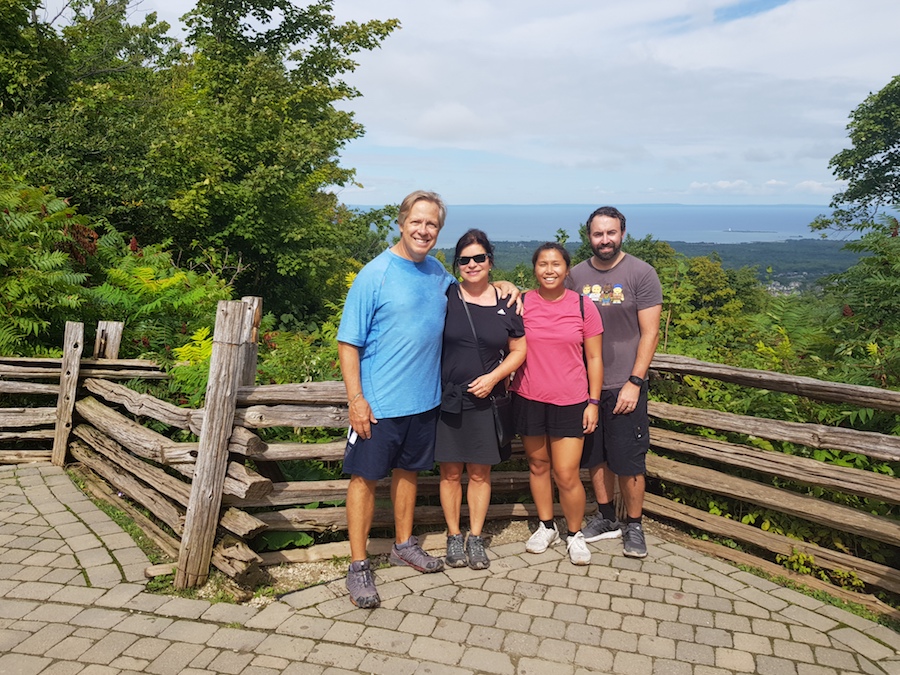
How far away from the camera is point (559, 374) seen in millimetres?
4195

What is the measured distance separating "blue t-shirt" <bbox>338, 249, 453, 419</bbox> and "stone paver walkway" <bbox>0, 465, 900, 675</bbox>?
1.20 meters

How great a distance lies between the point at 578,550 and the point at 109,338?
466 cm

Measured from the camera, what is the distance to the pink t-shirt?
13.7 feet

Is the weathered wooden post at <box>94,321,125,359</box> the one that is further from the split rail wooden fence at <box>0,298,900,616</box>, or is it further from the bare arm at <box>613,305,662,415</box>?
the bare arm at <box>613,305,662,415</box>

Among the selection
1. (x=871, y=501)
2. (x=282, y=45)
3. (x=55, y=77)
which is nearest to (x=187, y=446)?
(x=871, y=501)

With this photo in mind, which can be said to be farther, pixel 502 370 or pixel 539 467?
pixel 539 467

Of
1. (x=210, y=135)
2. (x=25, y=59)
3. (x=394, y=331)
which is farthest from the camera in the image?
(x=210, y=135)

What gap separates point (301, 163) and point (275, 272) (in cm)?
446

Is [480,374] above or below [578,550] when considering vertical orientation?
above

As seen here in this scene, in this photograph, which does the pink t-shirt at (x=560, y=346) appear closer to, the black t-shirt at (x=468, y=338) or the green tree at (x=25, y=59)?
the black t-shirt at (x=468, y=338)

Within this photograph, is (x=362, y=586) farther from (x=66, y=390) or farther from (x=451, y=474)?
(x=66, y=390)

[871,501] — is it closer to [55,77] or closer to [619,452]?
[619,452]

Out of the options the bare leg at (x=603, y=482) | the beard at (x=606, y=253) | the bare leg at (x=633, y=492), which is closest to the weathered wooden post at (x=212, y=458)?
the beard at (x=606, y=253)

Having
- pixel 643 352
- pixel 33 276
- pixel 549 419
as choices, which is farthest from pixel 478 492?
pixel 33 276
